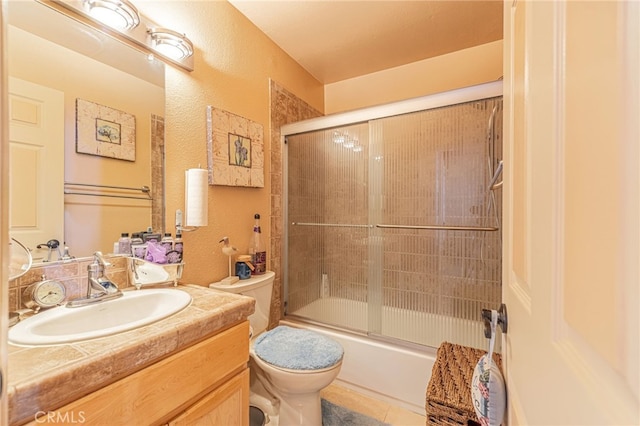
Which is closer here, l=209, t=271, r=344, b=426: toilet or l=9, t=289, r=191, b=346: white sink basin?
l=9, t=289, r=191, b=346: white sink basin

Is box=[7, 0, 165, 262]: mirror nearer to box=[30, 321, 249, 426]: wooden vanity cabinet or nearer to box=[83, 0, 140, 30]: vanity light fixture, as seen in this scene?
box=[83, 0, 140, 30]: vanity light fixture

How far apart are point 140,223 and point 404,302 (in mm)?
1553

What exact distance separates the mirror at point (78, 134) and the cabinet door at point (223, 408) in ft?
2.33

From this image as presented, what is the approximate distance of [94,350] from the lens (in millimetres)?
642

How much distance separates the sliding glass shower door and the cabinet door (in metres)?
1.02

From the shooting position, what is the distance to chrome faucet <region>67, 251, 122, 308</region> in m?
0.99

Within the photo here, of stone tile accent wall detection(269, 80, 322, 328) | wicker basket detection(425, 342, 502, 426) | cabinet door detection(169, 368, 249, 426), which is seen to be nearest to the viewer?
cabinet door detection(169, 368, 249, 426)

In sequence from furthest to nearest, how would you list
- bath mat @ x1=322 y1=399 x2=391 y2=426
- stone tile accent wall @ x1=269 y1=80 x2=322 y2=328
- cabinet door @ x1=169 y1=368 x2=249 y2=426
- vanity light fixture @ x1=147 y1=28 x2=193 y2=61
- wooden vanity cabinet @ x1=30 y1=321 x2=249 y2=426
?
stone tile accent wall @ x1=269 y1=80 x2=322 y2=328 → bath mat @ x1=322 y1=399 x2=391 y2=426 → vanity light fixture @ x1=147 y1=28 x2=193 y2=61 → cabinet door @ x1=169 y1=368 x2=249 y2=426 → wooden vanity cabinet @ x1=30 y1=321 x2=249 y2=426

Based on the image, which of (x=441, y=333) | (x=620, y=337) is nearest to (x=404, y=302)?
(x=441, y=333)

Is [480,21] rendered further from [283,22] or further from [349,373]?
[349,373]

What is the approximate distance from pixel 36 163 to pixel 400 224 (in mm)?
1731

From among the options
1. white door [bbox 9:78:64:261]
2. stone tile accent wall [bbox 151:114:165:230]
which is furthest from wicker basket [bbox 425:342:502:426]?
white door [bbox 9:78:64:261]

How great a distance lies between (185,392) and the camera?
0.79m

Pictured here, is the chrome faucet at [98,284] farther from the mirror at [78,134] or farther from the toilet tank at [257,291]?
the toilet tank at [257,291]
